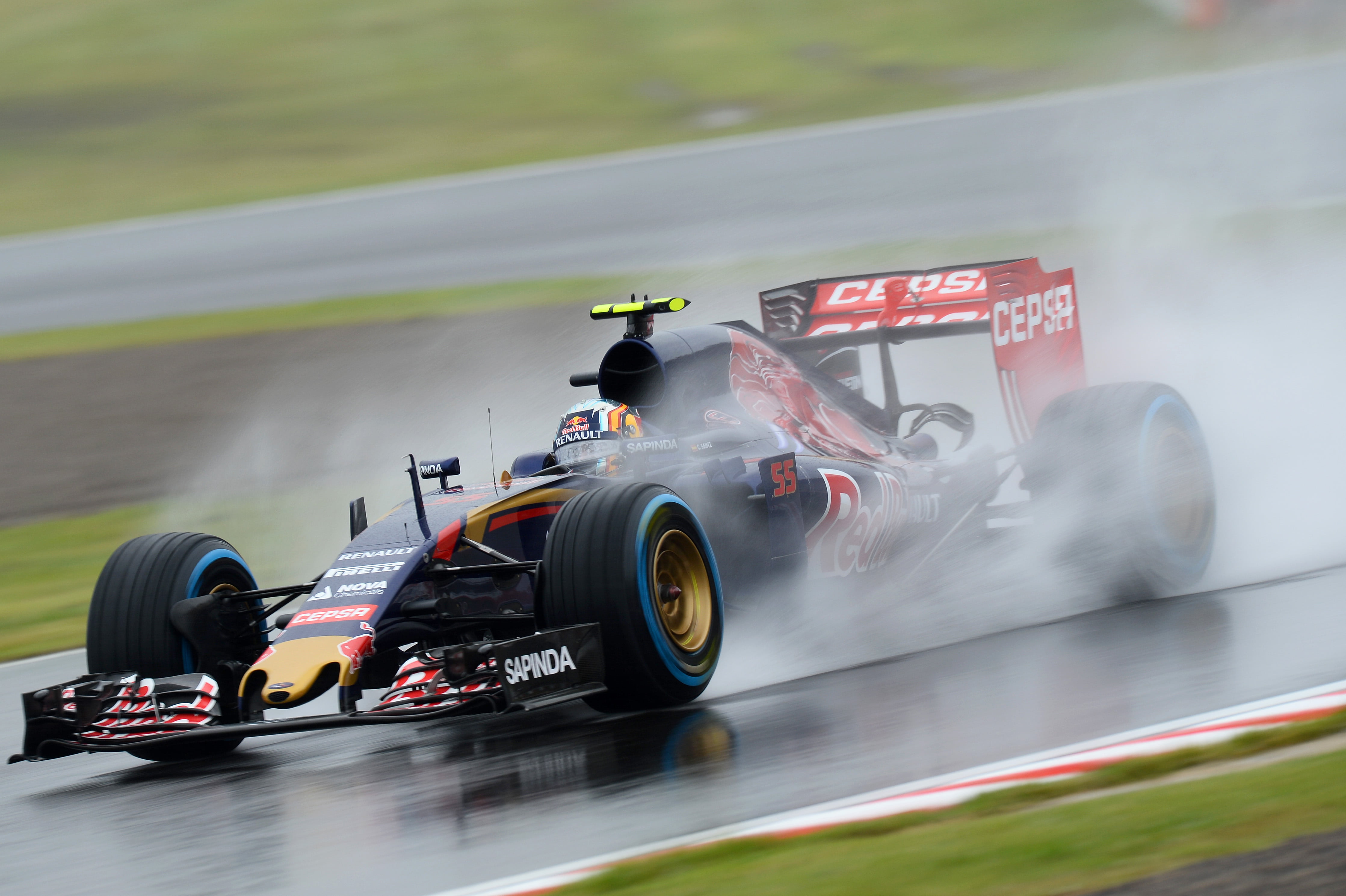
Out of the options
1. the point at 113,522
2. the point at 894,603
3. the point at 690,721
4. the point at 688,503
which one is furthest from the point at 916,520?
the point at 113,522

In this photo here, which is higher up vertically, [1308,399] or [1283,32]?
[1283,32]

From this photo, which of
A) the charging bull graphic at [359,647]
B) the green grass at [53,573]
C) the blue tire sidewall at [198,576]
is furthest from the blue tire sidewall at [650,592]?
the green grass at [53,573]

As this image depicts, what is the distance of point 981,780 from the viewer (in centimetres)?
486

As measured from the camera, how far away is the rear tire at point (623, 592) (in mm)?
6121

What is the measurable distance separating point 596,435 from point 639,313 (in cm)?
81

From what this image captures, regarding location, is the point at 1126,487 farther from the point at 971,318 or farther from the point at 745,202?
the point at 745,202

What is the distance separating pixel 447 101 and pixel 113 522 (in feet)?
47.1

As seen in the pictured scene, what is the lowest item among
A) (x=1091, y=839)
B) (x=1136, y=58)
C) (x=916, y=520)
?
(x=1091, y=839)

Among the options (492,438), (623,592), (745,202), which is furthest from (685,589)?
(745,202)

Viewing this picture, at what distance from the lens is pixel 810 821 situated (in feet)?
15.1

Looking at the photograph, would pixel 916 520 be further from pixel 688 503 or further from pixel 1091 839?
pixel 1091 839

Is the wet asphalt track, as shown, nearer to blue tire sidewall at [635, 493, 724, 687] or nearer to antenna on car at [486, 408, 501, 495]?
antenna on car at [486, 408, 501, 495]

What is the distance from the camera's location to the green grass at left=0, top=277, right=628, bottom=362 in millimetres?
16766

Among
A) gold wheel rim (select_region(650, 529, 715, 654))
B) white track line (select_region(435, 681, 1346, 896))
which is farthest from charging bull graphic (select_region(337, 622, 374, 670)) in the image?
white track line (select_region(435, 681, 1346, 896))
